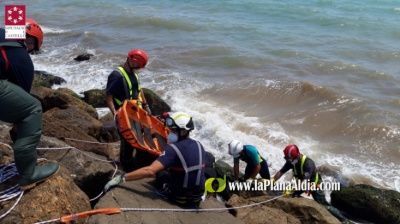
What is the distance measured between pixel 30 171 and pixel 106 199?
3.31ft

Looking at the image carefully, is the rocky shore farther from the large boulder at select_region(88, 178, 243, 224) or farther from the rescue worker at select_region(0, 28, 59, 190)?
the rescue worker at select_region(0, 28, 59, 190)

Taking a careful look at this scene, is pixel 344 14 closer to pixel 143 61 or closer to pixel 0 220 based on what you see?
pixel 143 61

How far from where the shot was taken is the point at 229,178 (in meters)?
8.93

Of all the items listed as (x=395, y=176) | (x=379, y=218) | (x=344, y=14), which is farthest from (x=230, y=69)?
(x=344, y=14)

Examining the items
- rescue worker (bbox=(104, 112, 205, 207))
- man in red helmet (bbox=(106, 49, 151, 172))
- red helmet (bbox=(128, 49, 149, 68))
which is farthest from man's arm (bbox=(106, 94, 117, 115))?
rescue worker (bbox=(104, 112, 205, 207))

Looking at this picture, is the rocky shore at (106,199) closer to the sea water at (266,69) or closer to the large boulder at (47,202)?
the large boulder at (47,202)

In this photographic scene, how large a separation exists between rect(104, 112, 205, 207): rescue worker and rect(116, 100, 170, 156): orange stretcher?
1.21 metres

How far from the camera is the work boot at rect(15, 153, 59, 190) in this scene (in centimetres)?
442

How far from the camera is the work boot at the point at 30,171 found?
4.42 m

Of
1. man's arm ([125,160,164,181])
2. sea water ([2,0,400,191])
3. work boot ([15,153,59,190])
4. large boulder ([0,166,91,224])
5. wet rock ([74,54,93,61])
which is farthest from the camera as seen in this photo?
wet rock ([74,54,93,61])

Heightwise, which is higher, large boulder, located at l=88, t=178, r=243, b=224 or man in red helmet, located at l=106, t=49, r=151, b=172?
man in red helmet, located at l=106, t=49, r=151, b=172

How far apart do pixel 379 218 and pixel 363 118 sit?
5.81m

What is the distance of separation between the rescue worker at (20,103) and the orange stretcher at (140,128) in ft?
6.87

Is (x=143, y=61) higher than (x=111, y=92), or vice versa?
(x=143, y=61)
